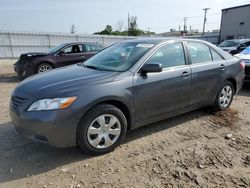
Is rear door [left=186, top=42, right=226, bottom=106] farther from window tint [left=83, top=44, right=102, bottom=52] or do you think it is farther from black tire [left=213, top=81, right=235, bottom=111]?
window tint [left=83, top=44, right=102, bottom=52]

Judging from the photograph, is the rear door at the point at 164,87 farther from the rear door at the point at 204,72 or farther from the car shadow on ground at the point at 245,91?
the car shadow on ground at the point at 245,91

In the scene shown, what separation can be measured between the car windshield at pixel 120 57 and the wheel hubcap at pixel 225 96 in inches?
78.0

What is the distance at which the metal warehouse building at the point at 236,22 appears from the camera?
27.3 metres

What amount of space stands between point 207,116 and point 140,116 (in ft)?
5.94

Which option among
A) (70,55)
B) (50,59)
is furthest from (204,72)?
(50,59)

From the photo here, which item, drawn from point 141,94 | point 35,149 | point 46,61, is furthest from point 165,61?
point 46,61

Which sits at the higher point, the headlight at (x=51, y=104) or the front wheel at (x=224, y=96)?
the headlight at (x=51, y=104)

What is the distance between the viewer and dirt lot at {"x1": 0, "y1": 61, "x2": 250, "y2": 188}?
2537 mm

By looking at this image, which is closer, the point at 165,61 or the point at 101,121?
the point at 101,121

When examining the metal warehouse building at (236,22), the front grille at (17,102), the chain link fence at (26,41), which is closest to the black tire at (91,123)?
the front grille at (17,102)

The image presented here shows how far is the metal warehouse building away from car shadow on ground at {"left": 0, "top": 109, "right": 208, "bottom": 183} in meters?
29.1

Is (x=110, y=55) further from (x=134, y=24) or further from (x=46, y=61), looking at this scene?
(x=134, y=24)

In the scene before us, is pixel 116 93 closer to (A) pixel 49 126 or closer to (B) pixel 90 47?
(A) pixel 49 126

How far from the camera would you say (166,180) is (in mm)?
2537
